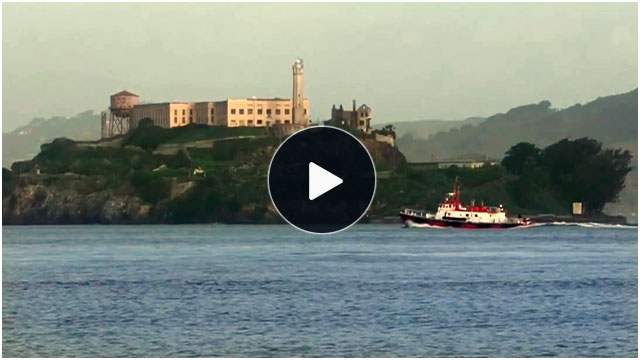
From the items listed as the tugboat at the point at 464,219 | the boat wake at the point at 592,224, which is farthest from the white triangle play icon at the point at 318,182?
the boat wake at the point at 592,224

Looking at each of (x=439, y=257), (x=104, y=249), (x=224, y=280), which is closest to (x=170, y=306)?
(x=224, y=280)

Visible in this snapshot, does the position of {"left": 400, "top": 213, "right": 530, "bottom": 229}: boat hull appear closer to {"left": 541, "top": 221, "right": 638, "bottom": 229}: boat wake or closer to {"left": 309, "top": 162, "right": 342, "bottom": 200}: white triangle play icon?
{"left": 541, "top": 221, "right": 638, "bottom": 229}: boat wake

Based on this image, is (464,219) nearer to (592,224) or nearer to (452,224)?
(452,224)

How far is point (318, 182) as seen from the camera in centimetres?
4475

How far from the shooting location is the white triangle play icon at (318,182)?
43.5 m

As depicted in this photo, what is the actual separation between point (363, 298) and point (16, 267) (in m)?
30.4

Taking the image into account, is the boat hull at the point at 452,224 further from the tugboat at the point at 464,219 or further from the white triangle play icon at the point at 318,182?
the white triangle play icon at the point at 318,182

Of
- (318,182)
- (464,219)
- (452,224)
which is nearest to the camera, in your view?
(318,182)

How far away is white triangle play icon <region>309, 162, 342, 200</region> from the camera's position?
43.5 m

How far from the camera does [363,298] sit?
5659 cm

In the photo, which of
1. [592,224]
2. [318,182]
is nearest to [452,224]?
[592,224]

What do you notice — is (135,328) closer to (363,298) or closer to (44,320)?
(44,320)

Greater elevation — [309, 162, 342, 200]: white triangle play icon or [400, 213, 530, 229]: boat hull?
[309, 162, 342, 200]: white triangle play icon

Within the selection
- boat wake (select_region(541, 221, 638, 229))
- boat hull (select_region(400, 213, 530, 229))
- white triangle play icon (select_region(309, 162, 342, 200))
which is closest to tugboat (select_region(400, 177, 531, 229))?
boat hull (select_region(400, 213, 530, 229))
